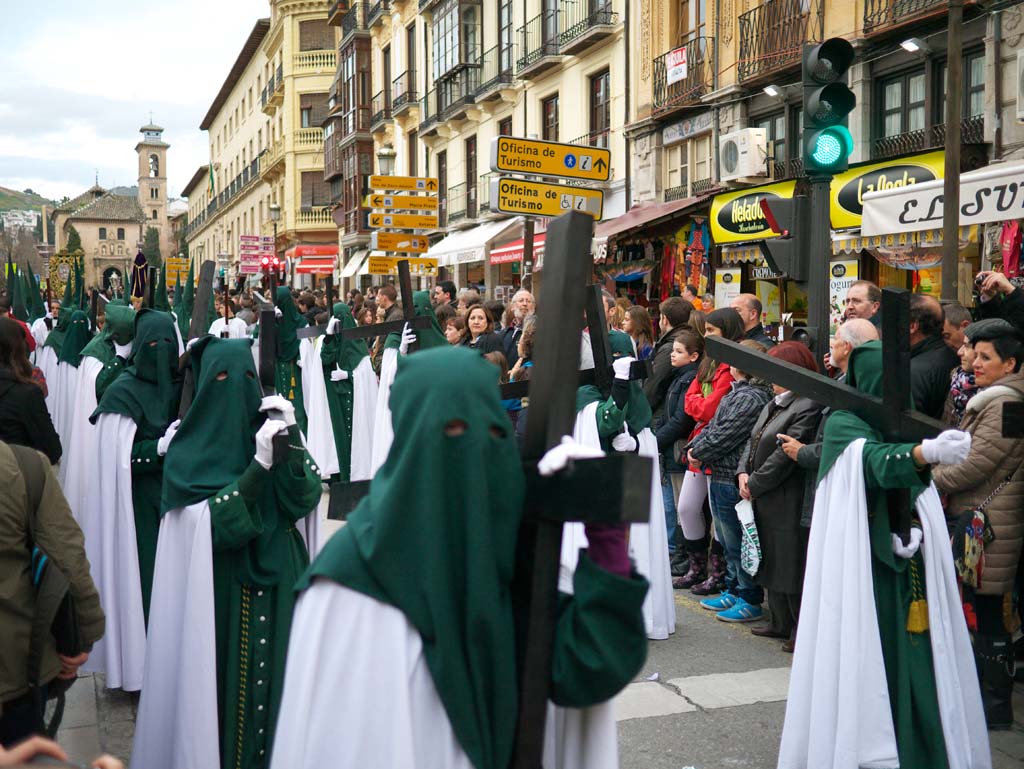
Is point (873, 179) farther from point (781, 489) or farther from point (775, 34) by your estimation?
point (781, 489)

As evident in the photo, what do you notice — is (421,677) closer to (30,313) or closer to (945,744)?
(945,744)

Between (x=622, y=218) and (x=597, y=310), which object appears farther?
(x=622, y=218)

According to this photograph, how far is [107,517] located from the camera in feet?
17.9

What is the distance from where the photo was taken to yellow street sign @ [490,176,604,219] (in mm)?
9156

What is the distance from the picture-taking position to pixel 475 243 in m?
25.2

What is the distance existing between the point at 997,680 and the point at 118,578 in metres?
4.28

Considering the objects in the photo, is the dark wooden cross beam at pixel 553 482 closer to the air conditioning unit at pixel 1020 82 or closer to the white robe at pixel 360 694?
the white robe at pixel 360 694

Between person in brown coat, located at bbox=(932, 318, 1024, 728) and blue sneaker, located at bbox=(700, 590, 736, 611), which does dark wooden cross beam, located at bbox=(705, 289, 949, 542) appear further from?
blue sneaker, located at bbox=(700, 590, 736, 611)

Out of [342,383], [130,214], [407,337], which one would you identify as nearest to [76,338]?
[342,383]

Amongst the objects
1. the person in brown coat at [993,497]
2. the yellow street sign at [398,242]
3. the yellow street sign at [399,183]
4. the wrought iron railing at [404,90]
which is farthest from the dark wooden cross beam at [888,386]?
the wrought iron railing at [404,90]

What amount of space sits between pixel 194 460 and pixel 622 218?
15.9 m

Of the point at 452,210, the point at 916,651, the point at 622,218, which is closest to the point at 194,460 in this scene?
the point at 916,651

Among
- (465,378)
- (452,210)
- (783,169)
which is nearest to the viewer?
(465,378)

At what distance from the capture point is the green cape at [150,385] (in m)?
5.25
